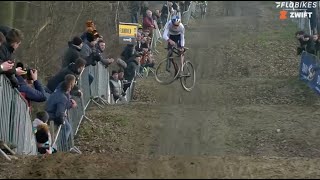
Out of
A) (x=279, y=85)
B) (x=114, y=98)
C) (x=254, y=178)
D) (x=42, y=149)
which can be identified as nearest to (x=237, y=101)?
(x=279, y=85)

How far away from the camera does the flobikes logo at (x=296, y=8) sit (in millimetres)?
20109

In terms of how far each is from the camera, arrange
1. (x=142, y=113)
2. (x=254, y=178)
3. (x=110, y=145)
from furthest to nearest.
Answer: (x=142, y=113) → (x=110, y=145) → (x=254, y=178)

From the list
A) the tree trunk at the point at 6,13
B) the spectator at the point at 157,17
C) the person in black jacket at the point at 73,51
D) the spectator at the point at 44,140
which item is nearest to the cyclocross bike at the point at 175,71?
the person in black jacket at the point at 73,51

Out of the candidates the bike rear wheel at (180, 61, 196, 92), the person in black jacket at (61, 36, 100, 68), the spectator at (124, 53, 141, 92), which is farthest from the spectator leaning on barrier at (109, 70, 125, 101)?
the person in black jacket at (61, 36, 100, 68)

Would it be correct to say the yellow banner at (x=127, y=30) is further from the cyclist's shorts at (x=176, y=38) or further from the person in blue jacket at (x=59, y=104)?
the person in blue jacket at (x=59, y=104)

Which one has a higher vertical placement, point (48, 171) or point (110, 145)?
point (48, 171)

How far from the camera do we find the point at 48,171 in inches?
211

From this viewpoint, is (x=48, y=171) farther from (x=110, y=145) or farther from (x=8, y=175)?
(x=110, y=145)

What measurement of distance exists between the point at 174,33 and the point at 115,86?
2.65 m

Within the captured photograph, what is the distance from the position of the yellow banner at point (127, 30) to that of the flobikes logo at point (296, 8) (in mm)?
5750

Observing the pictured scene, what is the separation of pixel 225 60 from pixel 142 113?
9716 millimetres

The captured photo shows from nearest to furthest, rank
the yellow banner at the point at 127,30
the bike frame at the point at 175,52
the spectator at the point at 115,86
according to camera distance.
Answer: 1. the bike frame at the point at 175,52
2. the spectator at the point at 115,86
3. the yellow banner at the point at 127,30

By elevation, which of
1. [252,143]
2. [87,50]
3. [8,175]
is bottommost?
[252,143]

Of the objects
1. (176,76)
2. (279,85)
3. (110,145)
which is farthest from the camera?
(279,85)
